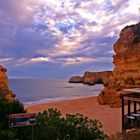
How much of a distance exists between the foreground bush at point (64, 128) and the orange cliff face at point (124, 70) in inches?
907

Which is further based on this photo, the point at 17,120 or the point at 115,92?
the point at 115,92

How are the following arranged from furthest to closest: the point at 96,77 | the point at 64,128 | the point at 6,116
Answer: the point at 96,77, the point at 64,128, the point at 6,116

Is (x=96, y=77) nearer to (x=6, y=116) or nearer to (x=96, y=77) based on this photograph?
(x=96, y=77)

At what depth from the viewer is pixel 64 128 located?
10.4 meters

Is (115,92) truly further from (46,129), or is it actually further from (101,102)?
(46,129)

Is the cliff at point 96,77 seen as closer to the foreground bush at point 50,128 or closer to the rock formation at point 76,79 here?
the rock formation at point 76,79

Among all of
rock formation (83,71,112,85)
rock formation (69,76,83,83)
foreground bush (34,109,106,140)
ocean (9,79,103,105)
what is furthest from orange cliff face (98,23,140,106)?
rock formation (69,76,83,83)

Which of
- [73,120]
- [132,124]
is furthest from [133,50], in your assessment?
[73,120]

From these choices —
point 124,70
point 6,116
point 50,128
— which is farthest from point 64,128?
point 124,70

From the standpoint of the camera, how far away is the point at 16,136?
32.0ft

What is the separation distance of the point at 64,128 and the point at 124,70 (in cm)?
2649

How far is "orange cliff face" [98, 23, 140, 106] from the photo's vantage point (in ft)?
113

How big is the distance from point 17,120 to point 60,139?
2056mm

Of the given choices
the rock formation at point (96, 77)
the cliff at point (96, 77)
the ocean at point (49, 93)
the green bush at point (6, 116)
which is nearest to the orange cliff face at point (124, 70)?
the ocean at point (49, 93)
